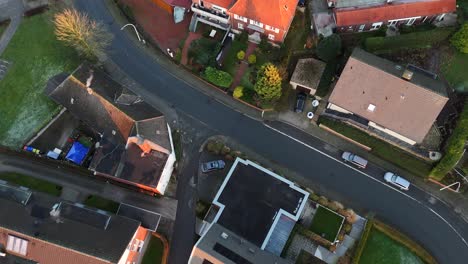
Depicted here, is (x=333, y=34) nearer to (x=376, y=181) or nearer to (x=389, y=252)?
(x=376, y=181)

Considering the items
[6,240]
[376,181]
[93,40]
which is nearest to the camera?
[6,240]

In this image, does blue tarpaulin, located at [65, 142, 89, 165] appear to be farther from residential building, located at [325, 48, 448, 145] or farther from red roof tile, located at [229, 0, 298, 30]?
residential building, located at [325, 48, 448, 145]

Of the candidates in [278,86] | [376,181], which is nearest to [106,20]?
[278,86]

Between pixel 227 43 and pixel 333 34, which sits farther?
pixel 227 43

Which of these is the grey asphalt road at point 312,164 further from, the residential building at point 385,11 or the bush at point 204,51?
the residential building at point 385,11

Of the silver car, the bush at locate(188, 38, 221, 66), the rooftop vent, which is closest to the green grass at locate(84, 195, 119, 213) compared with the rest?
the bush at locate(188, 38, 221, 66)

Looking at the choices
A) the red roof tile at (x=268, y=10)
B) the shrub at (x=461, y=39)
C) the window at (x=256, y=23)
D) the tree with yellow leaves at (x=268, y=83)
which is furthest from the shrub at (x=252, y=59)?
the shrub at (x=461, y=39)
